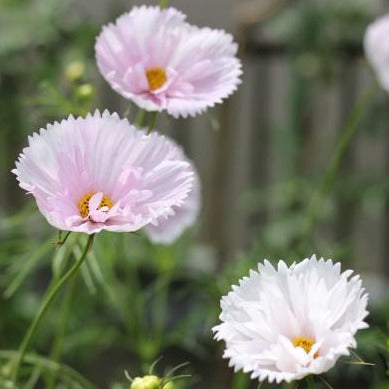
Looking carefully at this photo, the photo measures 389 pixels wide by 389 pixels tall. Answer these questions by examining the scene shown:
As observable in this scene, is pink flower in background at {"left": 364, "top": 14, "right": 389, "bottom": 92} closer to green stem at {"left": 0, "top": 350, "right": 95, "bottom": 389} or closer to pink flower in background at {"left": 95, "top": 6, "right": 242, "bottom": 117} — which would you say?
pink flower in background at {"left": 95, "top": 6, "right": 242, "bottom": 117}

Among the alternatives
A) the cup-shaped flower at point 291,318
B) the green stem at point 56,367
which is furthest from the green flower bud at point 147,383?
the green stem at point 56,367

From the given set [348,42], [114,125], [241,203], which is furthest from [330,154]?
[114,125]

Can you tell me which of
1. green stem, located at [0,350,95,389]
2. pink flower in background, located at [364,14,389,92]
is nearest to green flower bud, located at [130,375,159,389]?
green stem, located at [0,350,95,389]

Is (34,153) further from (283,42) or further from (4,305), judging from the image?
(283,42)

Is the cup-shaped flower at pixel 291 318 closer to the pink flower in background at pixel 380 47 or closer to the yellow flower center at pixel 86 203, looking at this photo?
the yellow flower center at pixel 86 203

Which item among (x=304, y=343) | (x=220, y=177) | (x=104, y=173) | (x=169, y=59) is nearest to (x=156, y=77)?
(x=169, y=59)

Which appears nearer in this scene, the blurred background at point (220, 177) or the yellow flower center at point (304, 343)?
the yellow flower center at point (304, 343)

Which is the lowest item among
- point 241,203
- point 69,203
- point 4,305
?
point 241,203
